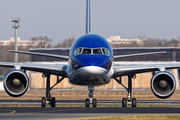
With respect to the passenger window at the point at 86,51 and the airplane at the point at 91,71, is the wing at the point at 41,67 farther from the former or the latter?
the passenger window at the point at 86,51

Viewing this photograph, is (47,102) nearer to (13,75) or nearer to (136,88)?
(13,75)

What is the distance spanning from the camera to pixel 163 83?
2262 centimetres

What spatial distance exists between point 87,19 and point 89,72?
42.4 feet

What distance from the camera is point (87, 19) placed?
32.6m

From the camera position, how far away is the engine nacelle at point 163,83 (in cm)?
2238

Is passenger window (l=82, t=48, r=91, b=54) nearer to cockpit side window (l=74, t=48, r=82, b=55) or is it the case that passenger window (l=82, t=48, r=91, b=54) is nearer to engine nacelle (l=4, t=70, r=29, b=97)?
cockpit side window (l=74, t=48, r=82, b=55)

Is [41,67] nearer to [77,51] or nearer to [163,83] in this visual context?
[77,51]

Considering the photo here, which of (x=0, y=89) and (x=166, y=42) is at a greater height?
(x=166, y=42)

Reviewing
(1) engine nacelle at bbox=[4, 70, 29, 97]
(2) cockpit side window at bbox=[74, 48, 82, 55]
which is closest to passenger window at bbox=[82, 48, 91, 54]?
(2) cockpit side window at bbox=[74, 48, 82, 55]

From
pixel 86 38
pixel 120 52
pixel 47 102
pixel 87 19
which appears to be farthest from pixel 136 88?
pixel 86 38

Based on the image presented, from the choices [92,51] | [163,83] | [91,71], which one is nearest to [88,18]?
[92,51]

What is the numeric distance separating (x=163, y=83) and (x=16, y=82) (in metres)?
8.81

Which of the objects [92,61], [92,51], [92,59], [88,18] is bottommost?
[92,61]

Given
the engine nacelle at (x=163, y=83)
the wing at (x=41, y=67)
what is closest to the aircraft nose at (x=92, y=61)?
the engine nacelle at (x=163, y=83)
